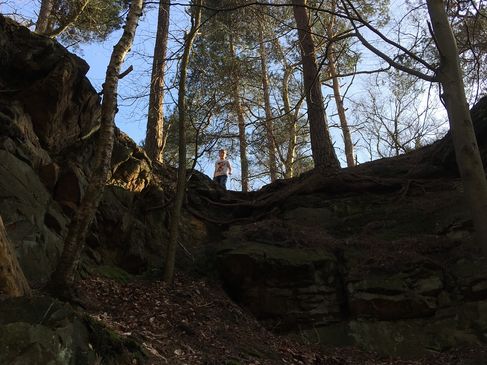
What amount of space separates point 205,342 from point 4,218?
9.68ft

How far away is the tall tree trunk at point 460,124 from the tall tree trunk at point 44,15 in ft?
38.6

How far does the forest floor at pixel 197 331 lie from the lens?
5195mm

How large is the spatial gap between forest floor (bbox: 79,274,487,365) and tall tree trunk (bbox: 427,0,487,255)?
281 centimetres

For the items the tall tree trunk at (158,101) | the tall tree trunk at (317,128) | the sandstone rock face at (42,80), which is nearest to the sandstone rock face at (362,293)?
the sandstone rock face at (42,80)

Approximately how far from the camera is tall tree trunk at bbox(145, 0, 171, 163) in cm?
1062

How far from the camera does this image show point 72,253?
17.5 feet

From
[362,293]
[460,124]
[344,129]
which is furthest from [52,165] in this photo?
[344,129]

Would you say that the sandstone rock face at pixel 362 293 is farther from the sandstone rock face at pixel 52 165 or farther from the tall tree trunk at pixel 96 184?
the tall tree trunk at pixel 96 184

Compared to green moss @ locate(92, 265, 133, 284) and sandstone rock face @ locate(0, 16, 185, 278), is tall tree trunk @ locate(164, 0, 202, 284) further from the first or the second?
sandstone rock face @ locate(0, 16, 185, 278)

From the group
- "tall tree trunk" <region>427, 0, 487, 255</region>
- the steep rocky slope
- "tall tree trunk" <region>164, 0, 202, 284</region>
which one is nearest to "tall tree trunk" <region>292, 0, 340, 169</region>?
the steep rocky slope

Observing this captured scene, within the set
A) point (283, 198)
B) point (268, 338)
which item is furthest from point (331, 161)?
point (268, 338)

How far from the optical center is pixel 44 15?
1373 cm

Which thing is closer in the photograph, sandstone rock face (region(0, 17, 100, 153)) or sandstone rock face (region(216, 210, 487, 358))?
sandstone rock face (region(216, 210, 487, 358))

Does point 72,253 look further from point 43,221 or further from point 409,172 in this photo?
point 409,172
